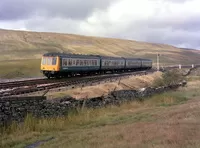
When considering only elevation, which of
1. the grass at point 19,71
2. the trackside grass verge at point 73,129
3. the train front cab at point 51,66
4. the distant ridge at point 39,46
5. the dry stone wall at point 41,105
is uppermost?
the distant ridge at point 39,46

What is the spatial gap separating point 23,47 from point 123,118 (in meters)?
136

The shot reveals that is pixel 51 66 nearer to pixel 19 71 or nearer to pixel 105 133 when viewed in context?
pixel 105 133

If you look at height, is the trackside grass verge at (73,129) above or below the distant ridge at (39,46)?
below

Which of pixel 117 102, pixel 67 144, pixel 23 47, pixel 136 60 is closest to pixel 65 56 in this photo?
pixel 117 102

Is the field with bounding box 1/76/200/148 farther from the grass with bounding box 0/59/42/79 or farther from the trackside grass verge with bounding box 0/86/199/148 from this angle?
the grass with bounding box 0/59/42/79

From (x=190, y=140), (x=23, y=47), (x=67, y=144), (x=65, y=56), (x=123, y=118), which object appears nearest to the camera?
(x=190, y=140)

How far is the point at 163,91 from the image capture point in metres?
43.7

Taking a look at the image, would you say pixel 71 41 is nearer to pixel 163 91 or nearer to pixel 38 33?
pixel 38 33

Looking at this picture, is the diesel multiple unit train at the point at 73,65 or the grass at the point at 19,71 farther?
the grass at the point at 19,71

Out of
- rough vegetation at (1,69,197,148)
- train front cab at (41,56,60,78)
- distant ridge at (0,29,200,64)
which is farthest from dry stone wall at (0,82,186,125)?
distant ridge at (0,29,200,64)

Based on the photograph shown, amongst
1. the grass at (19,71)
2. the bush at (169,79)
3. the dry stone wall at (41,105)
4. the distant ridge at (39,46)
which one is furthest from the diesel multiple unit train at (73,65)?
the distant ridge at (39,46)

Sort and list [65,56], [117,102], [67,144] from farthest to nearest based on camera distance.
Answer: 1. [65,56]
2. [117,102]
3. [67,144]

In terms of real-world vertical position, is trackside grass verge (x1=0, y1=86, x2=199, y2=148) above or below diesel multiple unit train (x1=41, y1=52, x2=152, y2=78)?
below

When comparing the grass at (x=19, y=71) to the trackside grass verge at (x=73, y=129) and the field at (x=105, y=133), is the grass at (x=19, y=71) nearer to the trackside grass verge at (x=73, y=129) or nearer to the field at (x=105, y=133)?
the trackside grass verge at (x=73, y=129)
